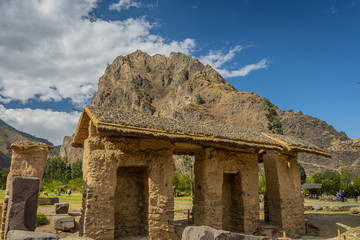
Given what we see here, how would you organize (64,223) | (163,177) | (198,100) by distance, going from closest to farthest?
(163,177)
(64,223)
(198,100)

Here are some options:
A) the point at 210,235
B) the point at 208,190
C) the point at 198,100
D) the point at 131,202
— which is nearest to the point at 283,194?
the point at 208,190

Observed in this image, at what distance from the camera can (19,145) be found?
395 inches

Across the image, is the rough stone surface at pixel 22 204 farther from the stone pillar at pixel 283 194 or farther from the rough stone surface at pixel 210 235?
the stone pillar at pixel 283 194

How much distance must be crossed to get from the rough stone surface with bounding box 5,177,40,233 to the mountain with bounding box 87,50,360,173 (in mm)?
31370

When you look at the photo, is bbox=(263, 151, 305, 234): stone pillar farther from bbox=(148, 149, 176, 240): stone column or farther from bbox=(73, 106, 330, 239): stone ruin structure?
bbox=(148, 149, 176, 240): stone column

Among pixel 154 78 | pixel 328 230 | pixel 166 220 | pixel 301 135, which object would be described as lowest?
pixel 328 230

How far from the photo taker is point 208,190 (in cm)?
1019

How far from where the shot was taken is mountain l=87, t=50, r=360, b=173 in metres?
58.9

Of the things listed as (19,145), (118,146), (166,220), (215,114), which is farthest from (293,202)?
(215,114)

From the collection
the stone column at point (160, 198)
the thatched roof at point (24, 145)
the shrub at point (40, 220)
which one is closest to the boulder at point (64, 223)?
the shrub at point (40, 220)

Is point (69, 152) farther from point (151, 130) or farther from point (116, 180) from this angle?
point (151, 130)

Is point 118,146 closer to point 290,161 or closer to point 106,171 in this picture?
point 106,171

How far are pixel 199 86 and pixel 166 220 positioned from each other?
10185 centimetres

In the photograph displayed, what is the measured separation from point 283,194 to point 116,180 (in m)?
8.09
